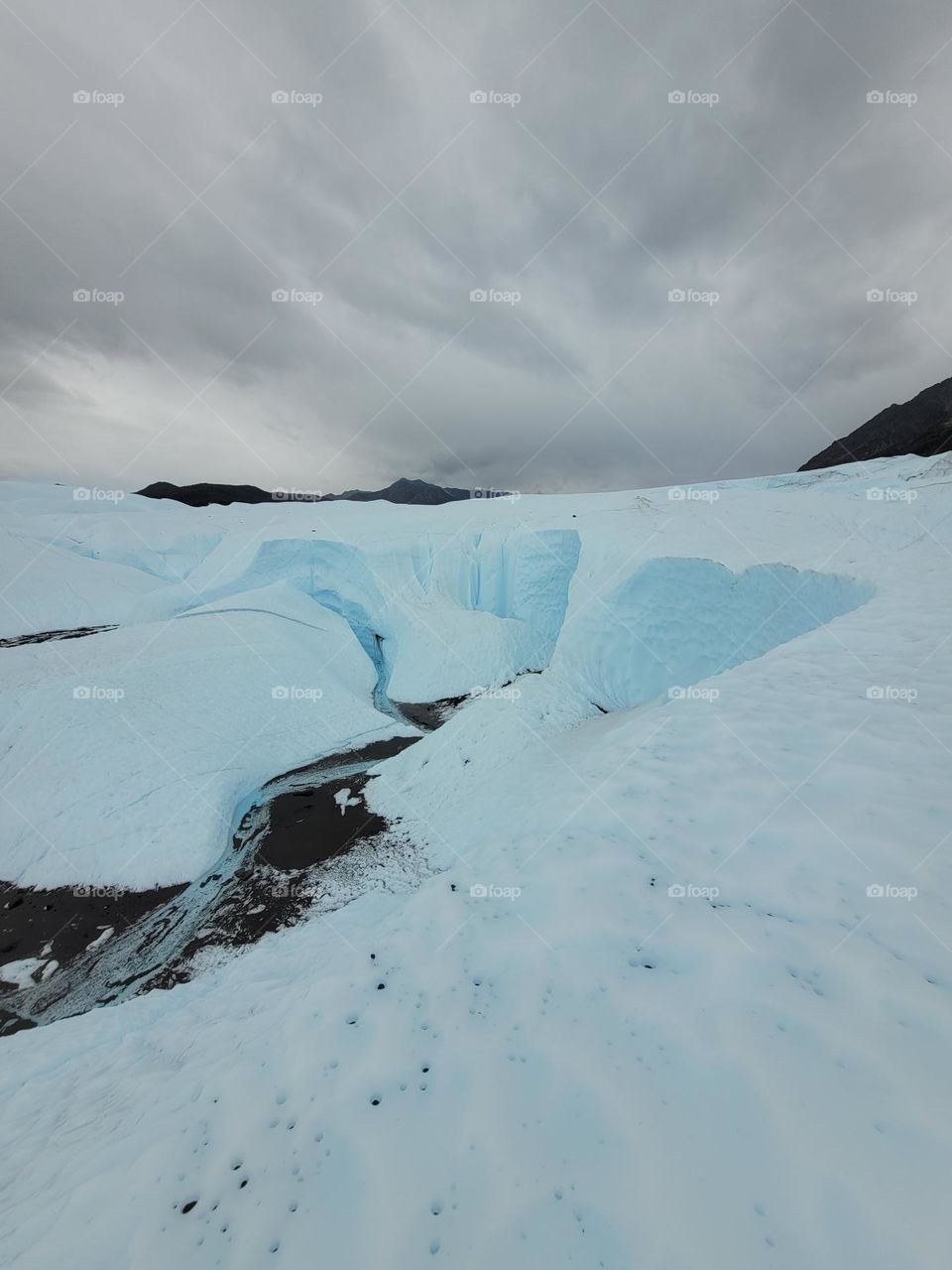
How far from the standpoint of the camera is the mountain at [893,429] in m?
76.6

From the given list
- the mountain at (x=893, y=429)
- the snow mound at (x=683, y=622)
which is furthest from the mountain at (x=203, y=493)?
the mountain at (x=893, y=429)

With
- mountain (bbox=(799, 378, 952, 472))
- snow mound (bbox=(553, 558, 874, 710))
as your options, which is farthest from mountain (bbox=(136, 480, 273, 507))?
mountain (bbox=(799, 378, 952, 472))

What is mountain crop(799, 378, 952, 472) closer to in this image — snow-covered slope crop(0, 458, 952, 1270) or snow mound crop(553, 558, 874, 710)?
snow mound crop(553, 558, 874, 710)

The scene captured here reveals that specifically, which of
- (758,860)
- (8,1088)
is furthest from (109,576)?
(758,860)

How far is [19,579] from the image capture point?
22.6 metres

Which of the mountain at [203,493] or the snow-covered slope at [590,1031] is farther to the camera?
the mountain at [203,493]

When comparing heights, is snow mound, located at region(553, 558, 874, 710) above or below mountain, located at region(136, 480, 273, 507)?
below

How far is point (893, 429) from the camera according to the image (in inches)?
3221

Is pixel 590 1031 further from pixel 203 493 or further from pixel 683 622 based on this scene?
pixel 203 493

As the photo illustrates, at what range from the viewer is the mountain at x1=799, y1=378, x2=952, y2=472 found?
76625 millimetres

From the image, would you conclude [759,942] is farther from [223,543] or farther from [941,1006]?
[223,543]

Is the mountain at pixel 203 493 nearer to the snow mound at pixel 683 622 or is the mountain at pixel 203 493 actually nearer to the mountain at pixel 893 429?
the snow mound at pixel 683 622

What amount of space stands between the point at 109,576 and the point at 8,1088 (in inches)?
1109

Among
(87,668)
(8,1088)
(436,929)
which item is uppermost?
(87,668)
